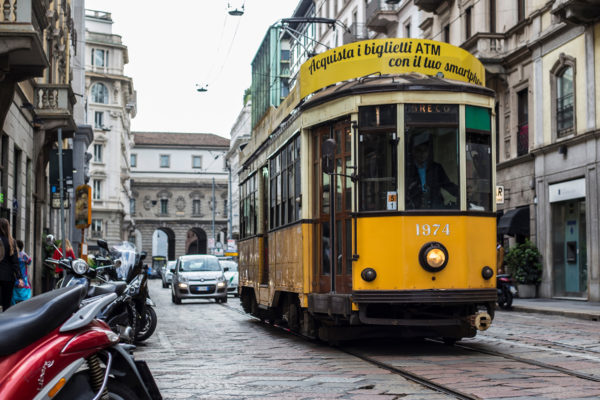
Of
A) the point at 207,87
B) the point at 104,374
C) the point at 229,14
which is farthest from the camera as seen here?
the point at 207,87

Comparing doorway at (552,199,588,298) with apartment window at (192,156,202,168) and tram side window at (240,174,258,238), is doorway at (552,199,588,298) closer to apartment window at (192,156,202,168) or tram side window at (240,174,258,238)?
tram side window at (240,174,258,238)

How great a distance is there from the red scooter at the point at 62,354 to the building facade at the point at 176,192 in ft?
310

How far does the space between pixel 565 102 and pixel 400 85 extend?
629 inches

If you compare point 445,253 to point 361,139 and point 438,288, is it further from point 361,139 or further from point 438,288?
point 361,139

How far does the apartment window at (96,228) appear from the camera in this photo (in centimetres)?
7500

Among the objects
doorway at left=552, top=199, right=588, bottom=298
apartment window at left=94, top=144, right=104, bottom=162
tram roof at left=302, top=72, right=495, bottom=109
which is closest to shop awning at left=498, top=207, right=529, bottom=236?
doorway at left=552, top=199, right=588, bottom=298

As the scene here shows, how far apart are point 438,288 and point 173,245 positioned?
96343mm

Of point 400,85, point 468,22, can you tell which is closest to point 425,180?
point 400,85

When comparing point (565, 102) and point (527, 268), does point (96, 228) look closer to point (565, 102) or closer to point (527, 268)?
point (527, 268)

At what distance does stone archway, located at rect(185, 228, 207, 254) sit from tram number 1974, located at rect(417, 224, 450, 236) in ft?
313

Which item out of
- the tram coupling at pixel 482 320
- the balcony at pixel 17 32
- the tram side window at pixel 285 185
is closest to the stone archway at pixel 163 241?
the balcony at pixel 17 32

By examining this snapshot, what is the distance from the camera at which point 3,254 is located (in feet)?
40.0

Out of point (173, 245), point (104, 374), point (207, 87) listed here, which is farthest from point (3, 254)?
point (173, 245)

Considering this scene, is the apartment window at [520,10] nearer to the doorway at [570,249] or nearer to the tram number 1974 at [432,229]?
the doorway at [570,249]
